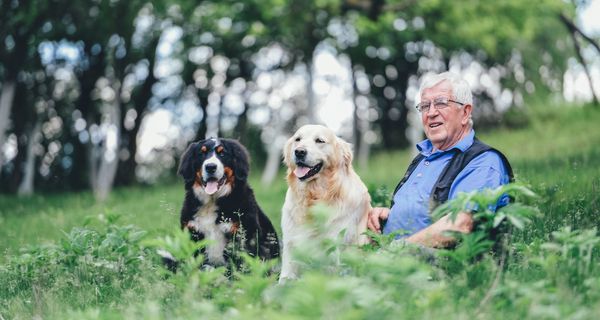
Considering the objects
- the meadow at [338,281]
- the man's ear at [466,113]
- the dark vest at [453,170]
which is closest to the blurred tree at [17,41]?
the meadow at [338,281]

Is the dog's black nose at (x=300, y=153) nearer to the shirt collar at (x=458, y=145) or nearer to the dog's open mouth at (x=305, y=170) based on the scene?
the dog's open mouth at (x=305, y=170)

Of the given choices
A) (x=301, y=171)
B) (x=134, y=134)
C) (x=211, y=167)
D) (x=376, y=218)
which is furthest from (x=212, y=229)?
(x=134, y=134)

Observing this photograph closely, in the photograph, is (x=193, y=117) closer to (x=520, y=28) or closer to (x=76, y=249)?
(x=520, y=28)

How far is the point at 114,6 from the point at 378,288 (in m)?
13.0

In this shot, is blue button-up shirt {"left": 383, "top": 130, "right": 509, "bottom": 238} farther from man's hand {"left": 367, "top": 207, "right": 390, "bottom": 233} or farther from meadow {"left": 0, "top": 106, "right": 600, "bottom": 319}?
meadow {"left": 0, "top": 106, "right": 600, "bottom": 319}

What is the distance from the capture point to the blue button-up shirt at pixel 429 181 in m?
4.08

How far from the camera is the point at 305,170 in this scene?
4.81m

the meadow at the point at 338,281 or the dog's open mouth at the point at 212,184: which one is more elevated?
the dog's open mouth at the point at 212,184

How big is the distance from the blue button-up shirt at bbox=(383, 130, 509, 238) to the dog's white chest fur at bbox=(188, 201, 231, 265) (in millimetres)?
1477

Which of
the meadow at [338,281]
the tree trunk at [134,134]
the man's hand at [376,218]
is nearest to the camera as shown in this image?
the meadow at [338,281]

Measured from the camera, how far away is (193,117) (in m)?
23.6

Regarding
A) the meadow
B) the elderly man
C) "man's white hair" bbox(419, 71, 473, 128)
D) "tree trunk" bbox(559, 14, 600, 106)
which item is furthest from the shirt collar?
"tree trunk" bbox(559, 14, 600, 106)

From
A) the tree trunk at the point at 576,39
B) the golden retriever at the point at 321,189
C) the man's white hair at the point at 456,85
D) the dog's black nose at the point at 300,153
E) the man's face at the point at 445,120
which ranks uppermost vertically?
the tree trunk at the point at 576,39

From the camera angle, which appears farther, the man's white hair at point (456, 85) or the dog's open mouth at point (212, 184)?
the dog's open mouth at point (212, 184)
